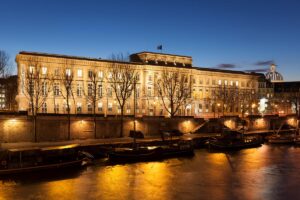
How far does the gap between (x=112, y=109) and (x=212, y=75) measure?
3580 centimetres

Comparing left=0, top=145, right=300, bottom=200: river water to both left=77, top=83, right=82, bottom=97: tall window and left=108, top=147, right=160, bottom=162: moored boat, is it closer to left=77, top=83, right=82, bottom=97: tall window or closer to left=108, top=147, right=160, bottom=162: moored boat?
left=108, top=147, right=160, bottom=162: moored boat

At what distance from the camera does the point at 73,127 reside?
6069 cm

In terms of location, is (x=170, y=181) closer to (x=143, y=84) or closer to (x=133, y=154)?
(x=133, y=154)

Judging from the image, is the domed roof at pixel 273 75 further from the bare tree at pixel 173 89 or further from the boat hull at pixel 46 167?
the boat hull at pixel 46 167

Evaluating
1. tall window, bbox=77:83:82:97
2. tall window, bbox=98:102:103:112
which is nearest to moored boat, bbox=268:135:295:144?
tall window, bbox=98:102:103:112

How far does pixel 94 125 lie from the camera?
6281 centimetres

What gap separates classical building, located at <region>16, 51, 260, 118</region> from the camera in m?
78.1

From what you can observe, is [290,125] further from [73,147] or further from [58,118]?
[73,147]

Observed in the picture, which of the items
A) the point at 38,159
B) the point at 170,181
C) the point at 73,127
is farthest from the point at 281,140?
the point at 38,159

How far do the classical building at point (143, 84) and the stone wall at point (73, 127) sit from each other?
35.3 feet

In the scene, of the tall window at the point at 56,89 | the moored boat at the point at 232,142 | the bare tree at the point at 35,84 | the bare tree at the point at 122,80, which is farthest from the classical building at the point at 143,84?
the moored boat at the point at 232,142

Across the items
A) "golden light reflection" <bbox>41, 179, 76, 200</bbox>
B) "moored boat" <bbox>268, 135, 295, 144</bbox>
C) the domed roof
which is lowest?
"golden light reflection" <bbox>41, 179, 76, 200</bbox>

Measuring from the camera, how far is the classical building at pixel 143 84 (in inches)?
3073

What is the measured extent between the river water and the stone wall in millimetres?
15072
